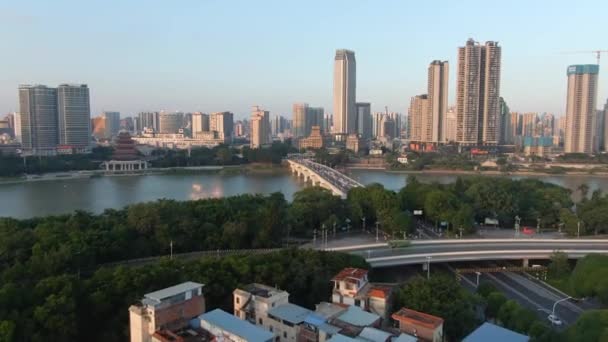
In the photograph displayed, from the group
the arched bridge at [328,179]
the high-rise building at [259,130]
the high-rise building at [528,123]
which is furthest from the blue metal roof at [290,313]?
the high-rise building at [528,123]

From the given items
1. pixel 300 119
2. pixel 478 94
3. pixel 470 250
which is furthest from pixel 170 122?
pixel 470 250

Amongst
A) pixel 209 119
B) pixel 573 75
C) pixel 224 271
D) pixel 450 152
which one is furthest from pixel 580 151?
pixel 209 119

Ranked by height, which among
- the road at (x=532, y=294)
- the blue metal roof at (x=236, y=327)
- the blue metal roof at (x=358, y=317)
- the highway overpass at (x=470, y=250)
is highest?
the blue metal roof at (x=236, y=327)

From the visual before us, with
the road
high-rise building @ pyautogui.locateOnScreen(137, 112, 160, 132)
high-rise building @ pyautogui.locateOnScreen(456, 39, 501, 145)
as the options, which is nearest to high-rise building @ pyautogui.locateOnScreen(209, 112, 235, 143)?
high-rise building @ pyautogui.locateOnScreen(137, 112, 160, 132)

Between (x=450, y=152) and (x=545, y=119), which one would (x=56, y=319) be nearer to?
(x=450, y=152)

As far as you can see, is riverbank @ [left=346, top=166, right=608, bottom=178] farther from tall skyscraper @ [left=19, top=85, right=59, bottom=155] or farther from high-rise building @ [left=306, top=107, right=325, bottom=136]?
high-rise building @ [left=306, top=107, right=325, bottom=136]

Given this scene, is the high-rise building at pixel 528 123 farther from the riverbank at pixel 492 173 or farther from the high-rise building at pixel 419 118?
the riverbank at pixel 492 173

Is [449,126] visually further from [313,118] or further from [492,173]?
[313,118]
